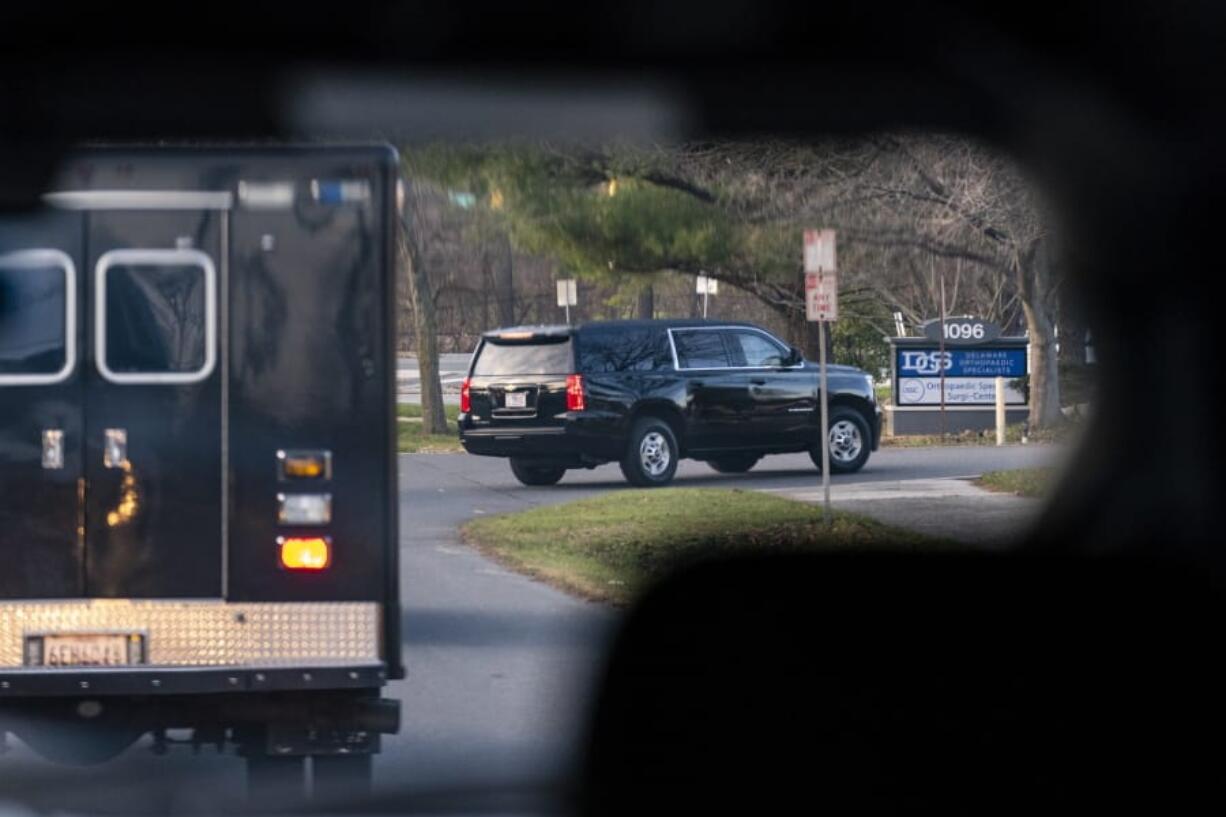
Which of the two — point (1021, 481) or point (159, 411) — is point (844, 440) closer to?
point (1021, 481)

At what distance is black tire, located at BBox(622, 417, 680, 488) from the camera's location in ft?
24.5

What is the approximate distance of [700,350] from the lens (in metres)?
7.11

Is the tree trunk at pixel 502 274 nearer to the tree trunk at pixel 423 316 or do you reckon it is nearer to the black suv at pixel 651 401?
the tree trunk at pixel 423 316

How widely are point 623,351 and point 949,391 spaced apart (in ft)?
4.70

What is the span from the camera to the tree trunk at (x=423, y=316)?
399 cm

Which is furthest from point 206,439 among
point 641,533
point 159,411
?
point 641,533

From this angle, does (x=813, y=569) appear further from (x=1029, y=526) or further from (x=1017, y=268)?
(x=1017, y=268)

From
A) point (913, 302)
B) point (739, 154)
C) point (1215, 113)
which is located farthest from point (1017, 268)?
point (1215, 113)

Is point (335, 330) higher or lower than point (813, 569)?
higher

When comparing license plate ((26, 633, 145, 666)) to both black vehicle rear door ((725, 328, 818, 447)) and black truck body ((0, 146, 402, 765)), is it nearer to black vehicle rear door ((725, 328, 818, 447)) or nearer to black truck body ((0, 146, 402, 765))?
black truck body ((0, 146, 402, 765))

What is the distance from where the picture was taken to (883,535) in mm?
6934

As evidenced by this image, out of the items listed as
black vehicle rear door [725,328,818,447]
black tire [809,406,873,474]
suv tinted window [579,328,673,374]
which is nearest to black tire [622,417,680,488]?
suv tinted window [579,328,673,374]

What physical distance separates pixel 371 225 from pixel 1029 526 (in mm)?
1729

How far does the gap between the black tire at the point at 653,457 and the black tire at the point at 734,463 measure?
32 cm
